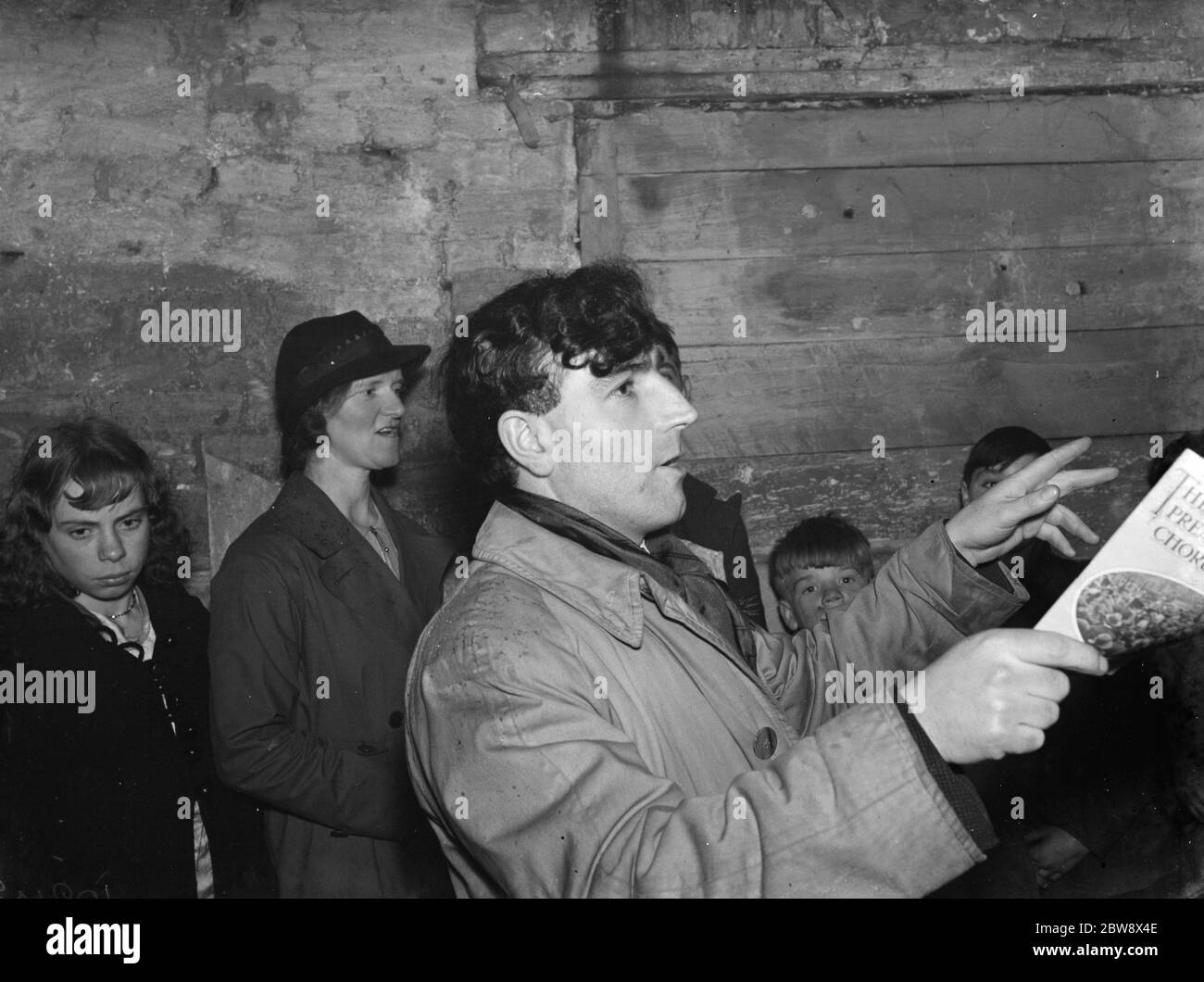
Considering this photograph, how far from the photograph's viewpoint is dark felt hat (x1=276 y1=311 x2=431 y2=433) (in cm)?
349

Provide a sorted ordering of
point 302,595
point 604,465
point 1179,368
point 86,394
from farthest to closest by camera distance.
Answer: point 1179,368, point 86,394, point 302,595, point 604,465

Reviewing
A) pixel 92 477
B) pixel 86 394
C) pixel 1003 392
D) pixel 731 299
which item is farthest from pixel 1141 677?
pixel 86 394

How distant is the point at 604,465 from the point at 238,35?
2793 mm

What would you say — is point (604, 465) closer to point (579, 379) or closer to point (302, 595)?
point (579, 379)

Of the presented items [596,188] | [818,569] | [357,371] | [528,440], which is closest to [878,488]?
[818,569]

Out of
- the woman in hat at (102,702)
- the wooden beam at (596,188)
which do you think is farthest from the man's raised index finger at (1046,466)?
the wooden beam at (596,188)

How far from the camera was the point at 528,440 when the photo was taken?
2.01m

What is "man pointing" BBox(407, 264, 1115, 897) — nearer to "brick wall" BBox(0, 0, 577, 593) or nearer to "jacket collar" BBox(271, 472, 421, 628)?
"jacket collar" BBox(271, 472, 421, 628)

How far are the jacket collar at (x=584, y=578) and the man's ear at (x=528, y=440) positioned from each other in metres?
0.10

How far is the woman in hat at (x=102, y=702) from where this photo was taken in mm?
2984

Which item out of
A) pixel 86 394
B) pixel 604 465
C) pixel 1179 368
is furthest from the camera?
pixel 1179 368

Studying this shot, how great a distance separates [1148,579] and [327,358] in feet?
8.26

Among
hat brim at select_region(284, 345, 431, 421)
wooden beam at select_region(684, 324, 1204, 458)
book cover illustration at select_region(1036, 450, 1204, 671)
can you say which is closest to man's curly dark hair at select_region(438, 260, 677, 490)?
book cover illustration at select_region(1036, 450, 1204, 671)

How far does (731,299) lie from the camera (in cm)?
417
